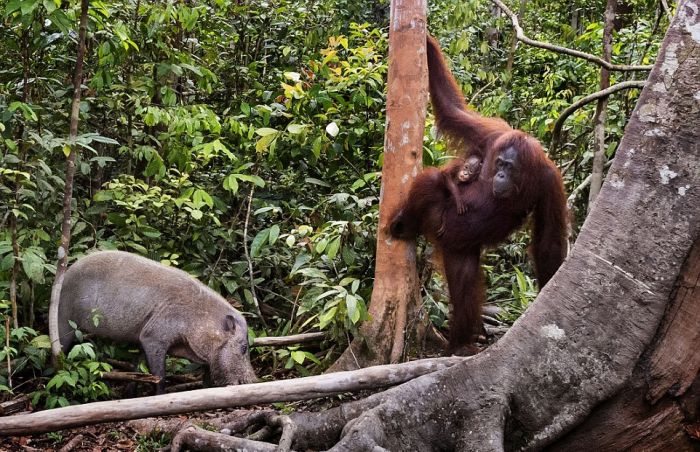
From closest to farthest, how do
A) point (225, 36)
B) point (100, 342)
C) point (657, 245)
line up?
point (657, 245), point (100, 342), point (225, 36)

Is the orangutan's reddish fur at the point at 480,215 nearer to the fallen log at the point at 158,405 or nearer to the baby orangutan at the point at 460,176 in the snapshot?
the baby orangutan at the point at 460,176

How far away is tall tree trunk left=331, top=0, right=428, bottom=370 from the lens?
486 centimetres

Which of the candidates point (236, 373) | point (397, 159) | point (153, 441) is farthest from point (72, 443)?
point (397, 159)

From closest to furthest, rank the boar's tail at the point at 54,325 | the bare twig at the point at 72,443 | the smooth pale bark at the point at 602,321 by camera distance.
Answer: the smooth pale bark at the point at 602,321 < the bare twig at the point at 72,443 < the boar's tail at the point at 54,325

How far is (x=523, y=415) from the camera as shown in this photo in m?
3.58

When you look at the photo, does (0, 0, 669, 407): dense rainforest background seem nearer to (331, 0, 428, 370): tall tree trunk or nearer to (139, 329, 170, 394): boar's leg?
(331, 0, 428, 370): tall tree trunk

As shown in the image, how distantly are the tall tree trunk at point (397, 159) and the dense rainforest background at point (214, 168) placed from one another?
0.59ft

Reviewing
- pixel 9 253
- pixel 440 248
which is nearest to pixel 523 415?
pixel 440 248

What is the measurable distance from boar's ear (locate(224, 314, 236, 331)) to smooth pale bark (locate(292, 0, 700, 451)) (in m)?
2.43

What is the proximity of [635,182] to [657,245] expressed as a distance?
298mm

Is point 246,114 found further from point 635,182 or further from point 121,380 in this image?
point 635,182

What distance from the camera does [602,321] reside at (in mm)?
3406

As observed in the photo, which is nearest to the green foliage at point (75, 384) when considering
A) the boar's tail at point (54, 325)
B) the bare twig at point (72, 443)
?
the boar's tail at point (54, 325)

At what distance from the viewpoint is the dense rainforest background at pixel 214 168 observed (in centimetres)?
534
